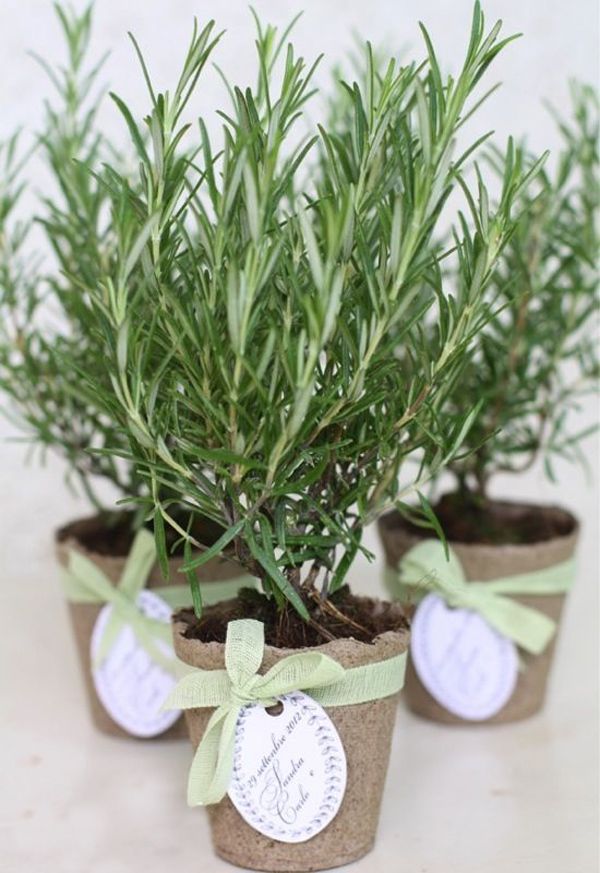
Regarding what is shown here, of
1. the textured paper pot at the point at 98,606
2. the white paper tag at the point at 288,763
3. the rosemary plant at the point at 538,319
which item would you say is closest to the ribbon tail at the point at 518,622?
the rosemary plant at the point at 538,319

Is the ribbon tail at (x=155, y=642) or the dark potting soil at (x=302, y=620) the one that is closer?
the dark potting soil at (x=302, y=620)

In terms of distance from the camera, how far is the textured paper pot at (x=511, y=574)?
1.19 metres

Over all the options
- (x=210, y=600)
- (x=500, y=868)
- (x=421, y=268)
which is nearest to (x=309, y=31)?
(x=210, y=600)

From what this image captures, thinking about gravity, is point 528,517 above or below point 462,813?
above

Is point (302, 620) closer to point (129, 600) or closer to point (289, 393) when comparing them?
point (289, 393)

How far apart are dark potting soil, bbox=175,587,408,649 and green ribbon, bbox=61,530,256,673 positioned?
0.58ft

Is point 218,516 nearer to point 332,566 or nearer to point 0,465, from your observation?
point 332,566

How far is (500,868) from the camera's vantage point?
3.08ft

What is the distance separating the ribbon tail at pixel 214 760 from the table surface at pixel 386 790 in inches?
3.1

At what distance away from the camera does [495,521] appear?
1.32 metres

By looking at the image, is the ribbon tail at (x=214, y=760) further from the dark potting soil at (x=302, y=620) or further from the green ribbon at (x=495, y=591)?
the green ribbon at (x=495, y=591)

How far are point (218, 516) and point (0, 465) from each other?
105 cm

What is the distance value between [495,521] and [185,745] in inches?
14.9

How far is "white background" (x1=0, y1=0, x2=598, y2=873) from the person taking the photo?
0.98 m
